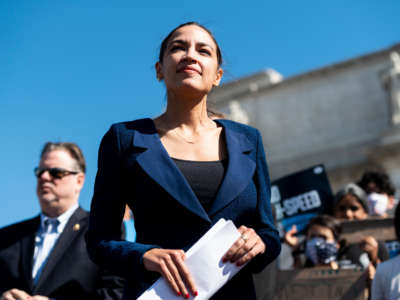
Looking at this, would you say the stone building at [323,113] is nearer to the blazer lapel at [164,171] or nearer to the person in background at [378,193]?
the person in background at [378,193]

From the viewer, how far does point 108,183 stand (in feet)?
6.46

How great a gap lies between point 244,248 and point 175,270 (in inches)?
8.7

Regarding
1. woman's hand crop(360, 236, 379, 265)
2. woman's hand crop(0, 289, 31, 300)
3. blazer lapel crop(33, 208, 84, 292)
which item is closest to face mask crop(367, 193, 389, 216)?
woman's hand crop(360, 236, 379, 265)

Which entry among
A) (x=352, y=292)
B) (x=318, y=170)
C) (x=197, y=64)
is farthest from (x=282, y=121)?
(x=197, y=64)

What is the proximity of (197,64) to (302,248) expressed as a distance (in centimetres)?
360

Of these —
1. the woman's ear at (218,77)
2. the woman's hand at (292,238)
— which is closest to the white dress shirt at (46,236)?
the woman's ear at (218,77)

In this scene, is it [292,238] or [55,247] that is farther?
[292,238]

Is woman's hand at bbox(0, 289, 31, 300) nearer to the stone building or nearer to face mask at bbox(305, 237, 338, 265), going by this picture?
face mask at bbox(305, 237, 338, 265)

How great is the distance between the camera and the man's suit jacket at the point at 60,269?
11.6 ft

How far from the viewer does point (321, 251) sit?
475cm

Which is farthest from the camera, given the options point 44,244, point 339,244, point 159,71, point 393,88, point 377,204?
point 393,88

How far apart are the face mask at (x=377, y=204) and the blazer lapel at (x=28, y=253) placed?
4.29 meters

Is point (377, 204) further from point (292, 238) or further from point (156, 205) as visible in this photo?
point (156, 205)

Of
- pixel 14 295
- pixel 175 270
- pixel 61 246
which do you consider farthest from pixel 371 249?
pixel 175 270
